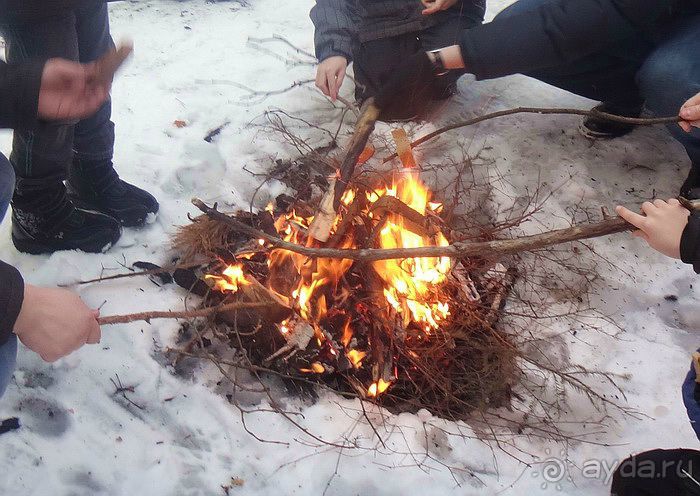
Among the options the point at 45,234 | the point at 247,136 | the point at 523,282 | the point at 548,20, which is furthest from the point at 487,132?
the point at 45,234

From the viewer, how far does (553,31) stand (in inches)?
86.0

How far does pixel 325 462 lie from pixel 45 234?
145cm

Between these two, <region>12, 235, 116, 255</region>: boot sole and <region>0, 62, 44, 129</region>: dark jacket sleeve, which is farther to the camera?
<region>12, 235, 116, 255</region>: boot sole

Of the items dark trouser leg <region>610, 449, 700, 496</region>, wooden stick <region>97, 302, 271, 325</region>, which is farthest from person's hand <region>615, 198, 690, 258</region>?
wooden stick <region>97, 302, 271, 325</region>

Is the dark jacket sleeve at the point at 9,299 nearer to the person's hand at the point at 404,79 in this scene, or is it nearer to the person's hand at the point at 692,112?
the person's hand at the point at 404,79

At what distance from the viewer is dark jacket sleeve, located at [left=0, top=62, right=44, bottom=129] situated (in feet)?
4.09

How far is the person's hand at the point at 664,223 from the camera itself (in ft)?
4.66

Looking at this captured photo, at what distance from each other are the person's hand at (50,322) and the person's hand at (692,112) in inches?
84.8

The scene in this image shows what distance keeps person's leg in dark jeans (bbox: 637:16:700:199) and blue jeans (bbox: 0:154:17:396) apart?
8.29 ft

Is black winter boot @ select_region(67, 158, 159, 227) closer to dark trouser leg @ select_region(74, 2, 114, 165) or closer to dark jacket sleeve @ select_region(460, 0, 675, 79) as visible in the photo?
dark trouser leg @ select_region(74, 2, 114, 165)

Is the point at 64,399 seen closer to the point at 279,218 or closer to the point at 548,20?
the point at 279,218

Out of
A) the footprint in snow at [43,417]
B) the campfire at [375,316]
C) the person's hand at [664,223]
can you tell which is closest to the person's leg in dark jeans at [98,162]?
the campfire at [375,316]

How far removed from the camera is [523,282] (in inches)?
85.2

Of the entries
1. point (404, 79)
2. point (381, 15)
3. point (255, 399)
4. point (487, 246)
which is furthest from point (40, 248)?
point (381, 15)
